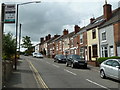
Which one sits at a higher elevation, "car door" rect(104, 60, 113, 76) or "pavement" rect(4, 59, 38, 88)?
"car door" rect(104, 60, 113, 76)

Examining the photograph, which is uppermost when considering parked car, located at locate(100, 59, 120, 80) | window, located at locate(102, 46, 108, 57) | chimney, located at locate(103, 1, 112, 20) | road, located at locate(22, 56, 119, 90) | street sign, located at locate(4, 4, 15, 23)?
chimney, located at locate(103, 1, 112, 20)

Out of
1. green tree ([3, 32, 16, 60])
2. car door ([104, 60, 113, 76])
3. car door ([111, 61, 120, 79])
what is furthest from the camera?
green tree ([3, 32, 16, 60])

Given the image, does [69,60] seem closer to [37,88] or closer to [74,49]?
[37,88]

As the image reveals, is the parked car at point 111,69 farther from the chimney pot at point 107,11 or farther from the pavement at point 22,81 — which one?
the chimney pot at point 107,11

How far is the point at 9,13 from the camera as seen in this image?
33.6 feet

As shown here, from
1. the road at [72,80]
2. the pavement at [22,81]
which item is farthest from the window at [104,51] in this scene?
the pavement at [22,81]

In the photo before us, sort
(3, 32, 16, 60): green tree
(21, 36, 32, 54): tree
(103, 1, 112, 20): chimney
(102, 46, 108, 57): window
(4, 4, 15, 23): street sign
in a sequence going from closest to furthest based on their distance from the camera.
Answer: (4, 4, 15, 23): street sign → (3, 32, 16, 60): green tree → (102, 46, 108, 57): window → (103, 1, 112, 20): chimney → (21, 36, 32, 54): tree

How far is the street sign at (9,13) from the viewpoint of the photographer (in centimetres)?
Answer: 1014

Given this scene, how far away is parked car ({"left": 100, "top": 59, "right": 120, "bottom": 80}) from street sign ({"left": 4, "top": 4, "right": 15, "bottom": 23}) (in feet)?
23.7

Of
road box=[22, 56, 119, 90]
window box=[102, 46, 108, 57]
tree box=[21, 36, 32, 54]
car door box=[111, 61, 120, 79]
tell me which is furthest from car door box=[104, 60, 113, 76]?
tree box=[21, 36, 32, 54]

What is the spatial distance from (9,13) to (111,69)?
7696 millimetres

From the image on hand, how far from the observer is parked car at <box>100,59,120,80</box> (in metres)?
12.3

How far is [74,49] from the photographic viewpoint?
43.7 metres

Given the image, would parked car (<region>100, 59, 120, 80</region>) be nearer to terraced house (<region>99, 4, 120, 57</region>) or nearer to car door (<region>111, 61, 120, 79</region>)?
car door (<region>111, 61, 120, 79</region>)
